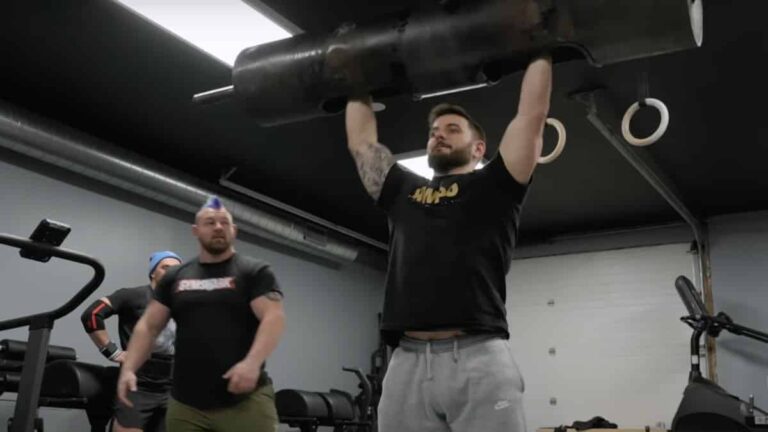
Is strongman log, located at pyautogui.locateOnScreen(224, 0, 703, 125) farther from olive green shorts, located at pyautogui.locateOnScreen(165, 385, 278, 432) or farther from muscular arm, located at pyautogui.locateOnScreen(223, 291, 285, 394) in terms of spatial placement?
olive green shorts, located at pyautogui.locateOnScreen(165, 385, 278, 432)

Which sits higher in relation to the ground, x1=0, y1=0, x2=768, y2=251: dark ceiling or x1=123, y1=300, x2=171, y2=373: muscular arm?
x1=0, y1=0, x2=768, y2=251: dark ceiling

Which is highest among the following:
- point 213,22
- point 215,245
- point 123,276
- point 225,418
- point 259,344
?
point 213,22

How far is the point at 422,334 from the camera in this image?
1804mm

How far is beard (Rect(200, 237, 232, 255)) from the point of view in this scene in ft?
9.10

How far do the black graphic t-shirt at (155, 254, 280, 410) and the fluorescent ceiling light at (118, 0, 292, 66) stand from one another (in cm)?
142

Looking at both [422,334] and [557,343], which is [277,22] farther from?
[557,343]

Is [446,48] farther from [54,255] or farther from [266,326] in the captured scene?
[54,255]

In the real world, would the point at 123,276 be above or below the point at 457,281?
above

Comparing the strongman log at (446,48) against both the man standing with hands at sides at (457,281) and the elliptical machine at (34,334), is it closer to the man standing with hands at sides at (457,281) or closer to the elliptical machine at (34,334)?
the man standing with hands at sides at (457,281)

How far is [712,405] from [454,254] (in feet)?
14.9

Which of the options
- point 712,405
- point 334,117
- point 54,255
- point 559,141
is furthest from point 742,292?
point 54,255

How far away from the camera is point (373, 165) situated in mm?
2090

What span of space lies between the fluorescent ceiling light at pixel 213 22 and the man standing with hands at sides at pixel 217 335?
1221mm

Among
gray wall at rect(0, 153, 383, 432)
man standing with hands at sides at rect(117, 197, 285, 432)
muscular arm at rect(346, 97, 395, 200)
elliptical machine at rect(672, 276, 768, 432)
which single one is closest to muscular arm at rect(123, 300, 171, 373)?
man standing with hands at sides at rect(117, 197, 285, 432)
